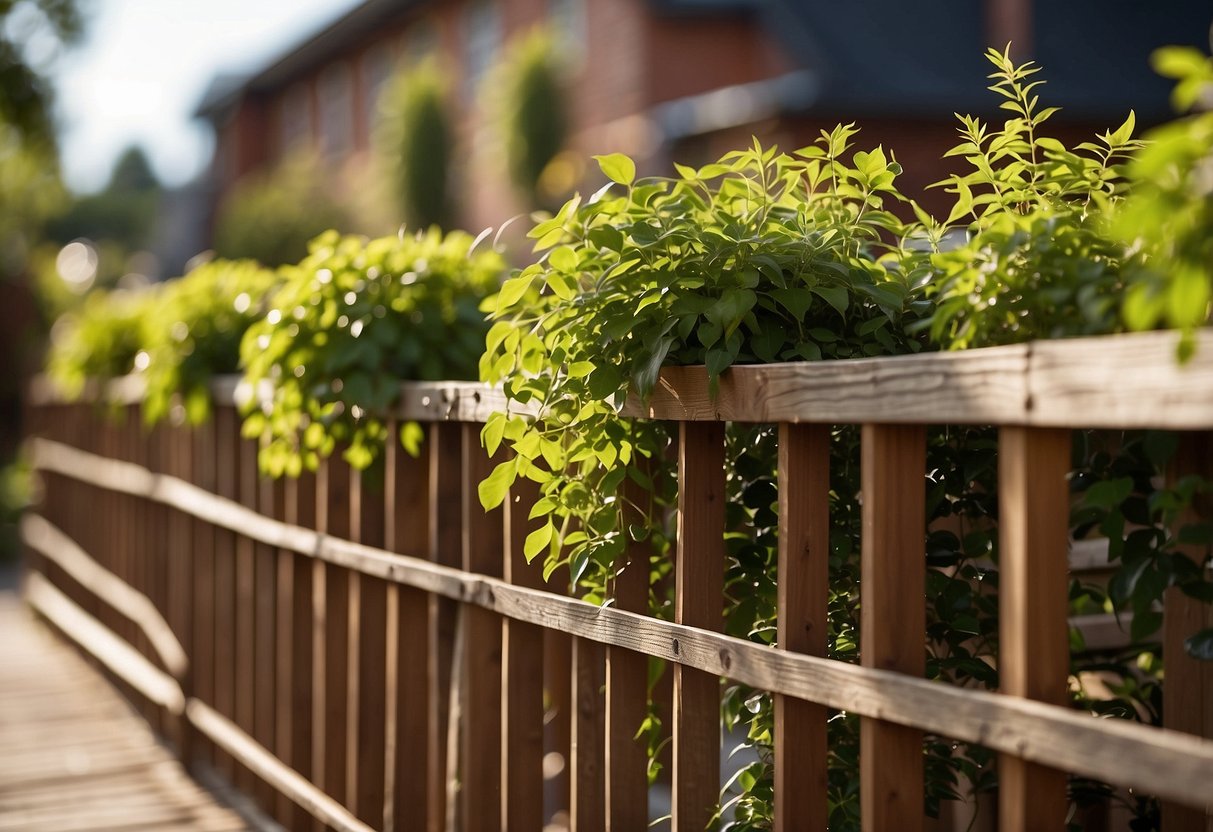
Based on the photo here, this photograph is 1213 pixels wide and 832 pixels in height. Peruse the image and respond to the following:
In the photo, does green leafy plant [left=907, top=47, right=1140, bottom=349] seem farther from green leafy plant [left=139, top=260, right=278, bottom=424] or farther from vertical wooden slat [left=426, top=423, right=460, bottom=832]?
green leafy plant [left=139, top=260, right=278, bottom=424]

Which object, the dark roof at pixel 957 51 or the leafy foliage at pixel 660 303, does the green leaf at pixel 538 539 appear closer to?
the leafy foliage at pixel 660 303

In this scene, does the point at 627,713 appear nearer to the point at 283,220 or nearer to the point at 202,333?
the point at 202,333

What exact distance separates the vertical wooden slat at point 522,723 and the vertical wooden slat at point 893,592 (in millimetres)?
1209

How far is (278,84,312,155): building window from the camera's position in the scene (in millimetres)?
29250

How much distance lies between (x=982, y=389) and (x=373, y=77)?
81.8ft

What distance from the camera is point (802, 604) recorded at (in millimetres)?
2293

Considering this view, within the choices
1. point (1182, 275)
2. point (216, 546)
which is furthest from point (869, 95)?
point (1182, 275)

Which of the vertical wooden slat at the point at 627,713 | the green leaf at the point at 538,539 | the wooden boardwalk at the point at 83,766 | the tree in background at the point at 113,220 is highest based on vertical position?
the tree in background at the point at 113,220

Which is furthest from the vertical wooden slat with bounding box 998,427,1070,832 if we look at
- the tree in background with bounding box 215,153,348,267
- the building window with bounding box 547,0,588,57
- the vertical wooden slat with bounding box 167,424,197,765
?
the tree in background with bounding box 215,153,348,267

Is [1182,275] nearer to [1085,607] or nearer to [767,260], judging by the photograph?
[767,260]

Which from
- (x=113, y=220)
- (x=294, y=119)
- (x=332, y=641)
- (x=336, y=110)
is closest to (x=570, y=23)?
(x=336, y=110)

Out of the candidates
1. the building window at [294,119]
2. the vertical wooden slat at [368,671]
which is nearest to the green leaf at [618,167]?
the vertical wooden slat at [368,671]

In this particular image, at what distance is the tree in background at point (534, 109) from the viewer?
709 inches

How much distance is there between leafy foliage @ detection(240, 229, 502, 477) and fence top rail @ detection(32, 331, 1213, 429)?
1319mm
